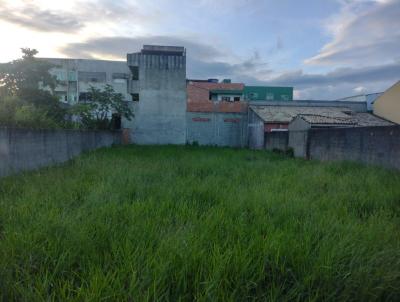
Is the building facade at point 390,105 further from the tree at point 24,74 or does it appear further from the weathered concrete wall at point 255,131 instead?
the tree at point 24,74

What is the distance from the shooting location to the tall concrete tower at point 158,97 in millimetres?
19781

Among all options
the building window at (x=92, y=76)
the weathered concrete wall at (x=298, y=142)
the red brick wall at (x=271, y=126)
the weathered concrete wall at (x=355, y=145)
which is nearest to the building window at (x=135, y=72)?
the building window at (x=92, y=76)

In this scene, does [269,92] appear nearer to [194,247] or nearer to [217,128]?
[217,128]

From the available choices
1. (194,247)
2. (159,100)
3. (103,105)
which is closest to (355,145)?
(194,247)

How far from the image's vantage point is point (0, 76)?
35.2 ft

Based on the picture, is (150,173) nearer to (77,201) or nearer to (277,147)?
(77,201)

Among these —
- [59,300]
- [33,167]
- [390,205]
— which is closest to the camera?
[59,300]

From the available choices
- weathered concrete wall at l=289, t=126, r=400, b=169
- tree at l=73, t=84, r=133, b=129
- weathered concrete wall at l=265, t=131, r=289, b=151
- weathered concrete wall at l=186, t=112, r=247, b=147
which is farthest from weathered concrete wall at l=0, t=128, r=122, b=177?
weathered concrete wall at l=186, t=112, r=247, b=147

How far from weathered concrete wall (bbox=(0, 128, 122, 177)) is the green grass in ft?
5.73

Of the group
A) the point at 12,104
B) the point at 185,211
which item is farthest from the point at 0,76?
the point at 185,211

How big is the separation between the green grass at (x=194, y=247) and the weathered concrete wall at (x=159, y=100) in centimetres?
1628

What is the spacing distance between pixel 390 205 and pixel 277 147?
11801 millimetres

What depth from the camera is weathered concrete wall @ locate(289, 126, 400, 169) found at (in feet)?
23.3

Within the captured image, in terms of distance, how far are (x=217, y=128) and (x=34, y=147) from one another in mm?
16211
